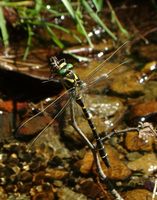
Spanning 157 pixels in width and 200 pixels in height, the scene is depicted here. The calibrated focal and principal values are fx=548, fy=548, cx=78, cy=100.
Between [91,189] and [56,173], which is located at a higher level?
[56,173]

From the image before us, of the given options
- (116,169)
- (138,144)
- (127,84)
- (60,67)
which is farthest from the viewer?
→ (127,84)

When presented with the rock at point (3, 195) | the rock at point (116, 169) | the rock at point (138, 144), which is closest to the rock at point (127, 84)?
the rock at point (138, 144)

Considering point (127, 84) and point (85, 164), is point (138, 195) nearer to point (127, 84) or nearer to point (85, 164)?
point (85, 164)

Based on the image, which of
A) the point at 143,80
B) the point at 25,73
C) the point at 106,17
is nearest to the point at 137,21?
the point at 106,17

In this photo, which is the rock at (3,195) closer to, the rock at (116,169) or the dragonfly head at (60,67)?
the rock at (116,169)

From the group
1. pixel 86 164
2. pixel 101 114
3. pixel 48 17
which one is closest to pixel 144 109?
pixel 101 114

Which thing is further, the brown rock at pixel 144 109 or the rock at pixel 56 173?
the brown rock at pixel 144 109

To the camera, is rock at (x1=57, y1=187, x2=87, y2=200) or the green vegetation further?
the green vegetation

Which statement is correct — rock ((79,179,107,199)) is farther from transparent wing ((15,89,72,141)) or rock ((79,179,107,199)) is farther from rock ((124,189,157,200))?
transparent wing ((15,89,72,141))

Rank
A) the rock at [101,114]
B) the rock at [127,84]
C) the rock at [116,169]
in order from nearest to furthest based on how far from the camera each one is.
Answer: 1. the rock at [116,169]
2. the rock at [101,114]
3. the rock at [127,84]

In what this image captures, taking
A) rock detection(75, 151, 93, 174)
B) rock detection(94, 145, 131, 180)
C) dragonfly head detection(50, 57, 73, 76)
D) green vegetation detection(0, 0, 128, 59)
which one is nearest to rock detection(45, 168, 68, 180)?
rock detection(75, 151, 93, 174)

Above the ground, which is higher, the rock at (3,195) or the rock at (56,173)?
the rock at (56,173)
